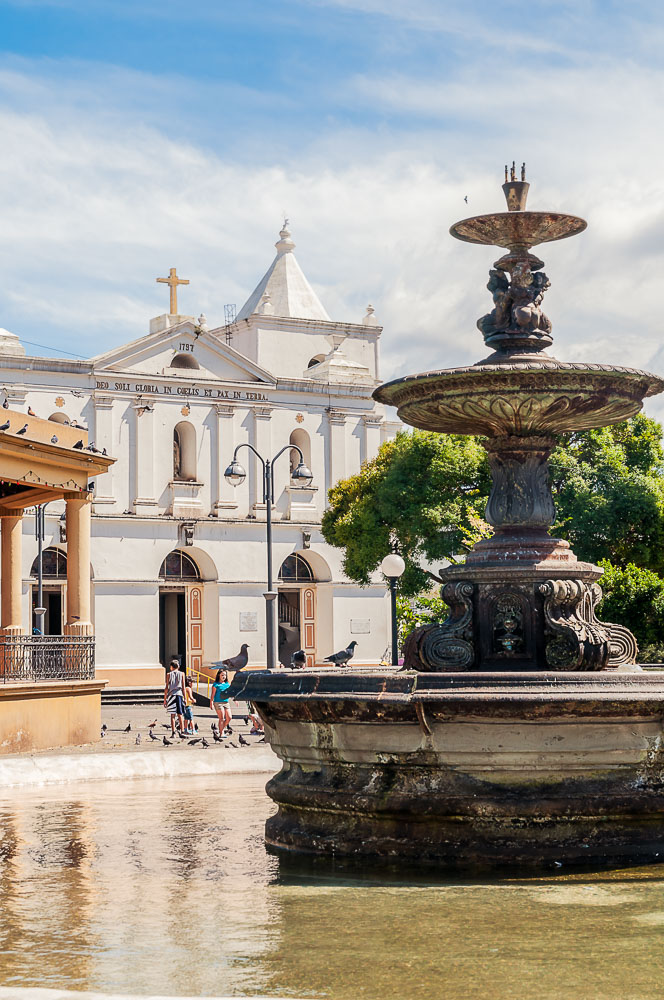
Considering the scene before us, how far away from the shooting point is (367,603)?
152ft

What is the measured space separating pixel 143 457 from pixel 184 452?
181cm

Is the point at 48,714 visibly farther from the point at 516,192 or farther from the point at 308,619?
the point at 308,619

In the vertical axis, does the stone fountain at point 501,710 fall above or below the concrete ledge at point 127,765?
above

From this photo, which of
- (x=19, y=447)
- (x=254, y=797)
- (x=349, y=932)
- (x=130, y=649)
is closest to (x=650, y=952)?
(x=349, y=932)

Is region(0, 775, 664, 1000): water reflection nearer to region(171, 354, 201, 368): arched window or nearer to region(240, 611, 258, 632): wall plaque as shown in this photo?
region(240, 611, 258, 632): wall plaque

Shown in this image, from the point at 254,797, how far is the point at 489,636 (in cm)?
404

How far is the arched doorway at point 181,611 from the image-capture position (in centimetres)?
4384

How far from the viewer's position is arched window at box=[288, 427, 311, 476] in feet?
151

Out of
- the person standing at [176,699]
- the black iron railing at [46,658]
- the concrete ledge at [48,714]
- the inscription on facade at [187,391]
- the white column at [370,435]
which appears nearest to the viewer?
the concrete ledge at [48,714]

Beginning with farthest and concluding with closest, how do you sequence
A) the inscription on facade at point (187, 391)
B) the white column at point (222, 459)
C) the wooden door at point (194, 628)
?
the white column at point (222, 459) → the wooden door at point (194, 628) → the inscription on facade at point (187, 391)

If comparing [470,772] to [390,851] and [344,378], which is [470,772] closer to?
[390,851]

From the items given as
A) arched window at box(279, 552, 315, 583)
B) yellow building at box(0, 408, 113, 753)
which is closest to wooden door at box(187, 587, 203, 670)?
arched window at box(279, 552, 315, 583)

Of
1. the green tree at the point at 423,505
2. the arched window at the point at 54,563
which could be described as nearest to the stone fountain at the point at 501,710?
the green tree at the point at 423,505

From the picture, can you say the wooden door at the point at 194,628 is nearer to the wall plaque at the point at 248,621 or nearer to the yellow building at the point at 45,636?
the wall plaque at the point at 248,621
